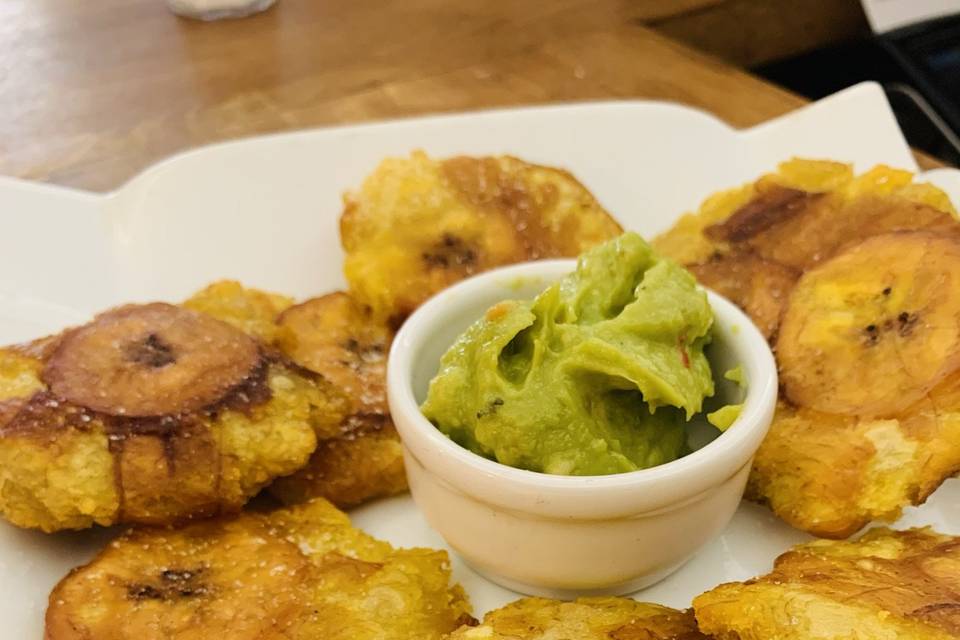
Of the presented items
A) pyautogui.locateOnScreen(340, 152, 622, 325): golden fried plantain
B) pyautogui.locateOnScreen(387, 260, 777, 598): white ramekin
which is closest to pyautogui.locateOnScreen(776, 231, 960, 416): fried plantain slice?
pyautogui.locateOnScreen(387, 260, 777, 598): white ramekin

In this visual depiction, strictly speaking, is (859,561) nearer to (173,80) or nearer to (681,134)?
(681,134)

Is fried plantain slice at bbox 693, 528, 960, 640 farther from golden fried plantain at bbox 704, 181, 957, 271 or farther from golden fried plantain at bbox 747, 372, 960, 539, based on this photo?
golden fried plantain at bbox 704, 181, 957, 271

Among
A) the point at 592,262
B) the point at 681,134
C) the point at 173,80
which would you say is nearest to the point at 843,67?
the point at 681,134

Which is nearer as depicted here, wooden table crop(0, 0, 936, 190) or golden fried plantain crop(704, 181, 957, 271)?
golden fried plantain crop(704, 181, 957, 271)

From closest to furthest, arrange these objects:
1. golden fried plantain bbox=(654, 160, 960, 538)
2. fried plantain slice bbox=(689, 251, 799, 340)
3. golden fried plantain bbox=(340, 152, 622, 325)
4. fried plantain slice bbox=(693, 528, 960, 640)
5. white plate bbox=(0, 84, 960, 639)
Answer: fried plantain slice bbox=(693, 528, 960, 640)
golden fried plantain bbox=(654, 160, 960, 538)
fried plantain slice bbox=(689, 251, 799, 340)
golden fried plantain bbox=(340, 152, 622, 325)
white plate bbox=(0, 84, 960, 639)

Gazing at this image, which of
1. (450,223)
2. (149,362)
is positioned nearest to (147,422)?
(149,362)

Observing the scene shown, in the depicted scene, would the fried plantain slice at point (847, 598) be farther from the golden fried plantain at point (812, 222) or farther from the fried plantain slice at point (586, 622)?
the golden fried plantain at point (812, 222)

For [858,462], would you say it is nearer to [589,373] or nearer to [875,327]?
[875,327]
